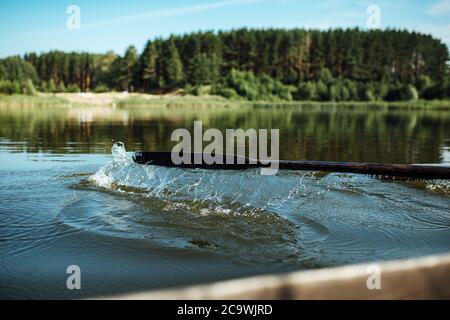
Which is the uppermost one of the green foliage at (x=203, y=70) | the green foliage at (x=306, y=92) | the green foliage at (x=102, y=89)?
the green foliage at (x=203, y=70)

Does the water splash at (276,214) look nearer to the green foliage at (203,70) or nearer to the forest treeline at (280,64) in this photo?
the forest treeline at (280,64)

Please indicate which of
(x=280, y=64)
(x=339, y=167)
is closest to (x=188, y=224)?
(x=339, y=167)

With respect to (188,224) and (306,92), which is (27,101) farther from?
(306,92)

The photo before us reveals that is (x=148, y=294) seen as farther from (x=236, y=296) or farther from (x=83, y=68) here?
(x=83, y=68)

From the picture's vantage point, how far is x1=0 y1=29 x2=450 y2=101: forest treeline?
3942 inches

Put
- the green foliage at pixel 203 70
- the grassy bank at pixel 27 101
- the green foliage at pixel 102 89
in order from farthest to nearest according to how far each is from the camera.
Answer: the green foliage at pixel 102 89 < the green foliage at pixel 203 70 < the grassy bank at pixel 27 101

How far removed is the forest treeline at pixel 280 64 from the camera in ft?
328

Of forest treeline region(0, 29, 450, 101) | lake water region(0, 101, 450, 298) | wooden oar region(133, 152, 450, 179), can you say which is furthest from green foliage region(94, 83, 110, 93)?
wooden oar region(133, 152, 450, 179)

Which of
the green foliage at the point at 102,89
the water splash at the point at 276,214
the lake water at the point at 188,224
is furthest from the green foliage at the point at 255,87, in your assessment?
the lake water at the point at 188,224

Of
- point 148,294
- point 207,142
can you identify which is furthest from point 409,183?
point 207,142

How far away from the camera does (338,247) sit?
5.52 meters

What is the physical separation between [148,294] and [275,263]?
3.15 meters
